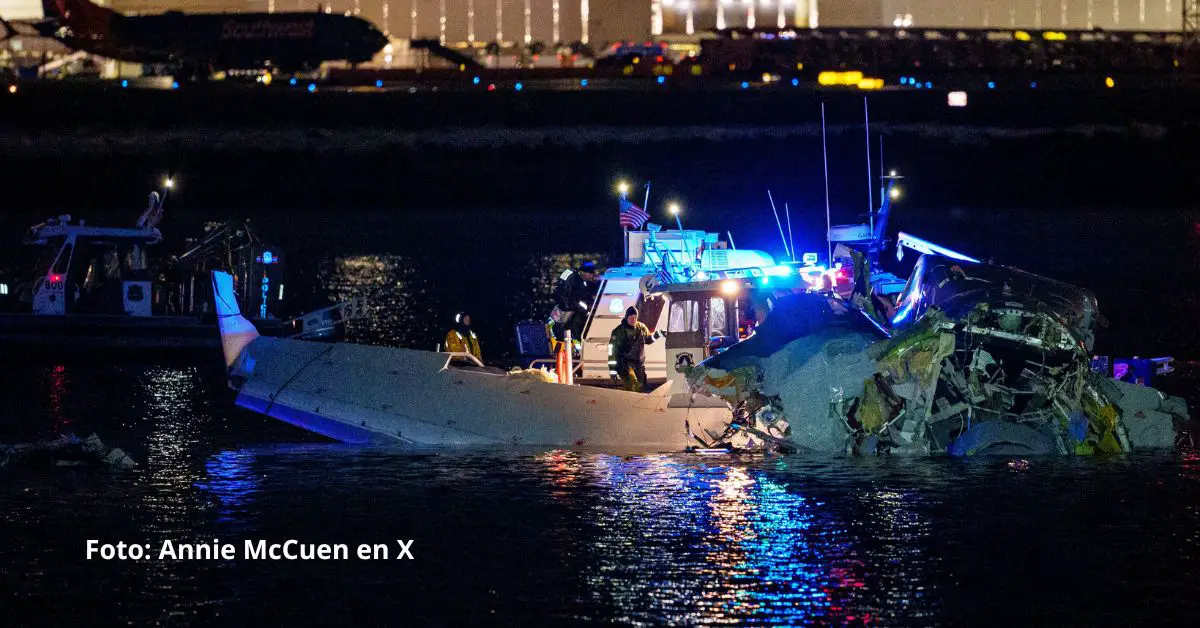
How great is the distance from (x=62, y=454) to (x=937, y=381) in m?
10.7

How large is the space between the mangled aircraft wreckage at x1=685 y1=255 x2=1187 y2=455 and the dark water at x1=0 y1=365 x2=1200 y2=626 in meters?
0.38

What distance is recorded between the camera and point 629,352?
21.0m

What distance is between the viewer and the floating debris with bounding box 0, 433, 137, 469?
19.5 metres

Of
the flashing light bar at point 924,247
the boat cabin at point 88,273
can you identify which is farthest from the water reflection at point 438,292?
the flashing light bar at point 924,247

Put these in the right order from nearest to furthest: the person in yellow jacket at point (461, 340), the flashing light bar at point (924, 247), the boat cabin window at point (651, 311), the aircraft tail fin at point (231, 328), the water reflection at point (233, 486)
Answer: the water reflection at point (233, 486)
the boat cabin window at point (651, 311)
the flashing light bar at point (924, 247)
the person in yellow jacket at point (461, 340)
the aircraft tail fin at point (231, 328)

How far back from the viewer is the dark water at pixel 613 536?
13570mm

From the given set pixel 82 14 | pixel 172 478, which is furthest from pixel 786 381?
pixel 82 14

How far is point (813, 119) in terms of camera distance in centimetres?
8169

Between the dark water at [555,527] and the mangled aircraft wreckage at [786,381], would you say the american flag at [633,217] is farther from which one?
the dark water at [555,527]

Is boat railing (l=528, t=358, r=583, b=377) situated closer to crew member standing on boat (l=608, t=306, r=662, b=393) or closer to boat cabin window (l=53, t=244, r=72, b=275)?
crew member standing on boat (l=608, t=306, r=662, b=393)

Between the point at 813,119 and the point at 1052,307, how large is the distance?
6348 centimetres

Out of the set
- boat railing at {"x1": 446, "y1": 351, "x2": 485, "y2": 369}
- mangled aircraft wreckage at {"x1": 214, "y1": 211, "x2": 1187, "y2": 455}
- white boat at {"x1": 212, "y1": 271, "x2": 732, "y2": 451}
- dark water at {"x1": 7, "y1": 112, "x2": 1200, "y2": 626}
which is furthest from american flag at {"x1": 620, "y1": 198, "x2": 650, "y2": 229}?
dark water at {"x1": 7, "y1": 112, "x2": 1200, "y2": 626}

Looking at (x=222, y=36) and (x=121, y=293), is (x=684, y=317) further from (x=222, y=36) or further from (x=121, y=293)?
(x=222, y=36)

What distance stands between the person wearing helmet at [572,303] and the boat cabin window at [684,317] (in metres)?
2.51
